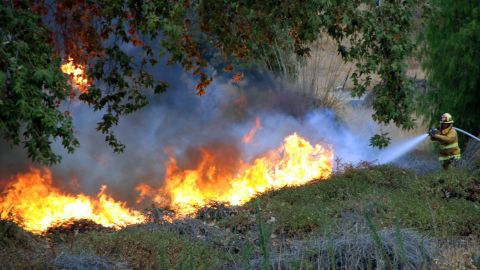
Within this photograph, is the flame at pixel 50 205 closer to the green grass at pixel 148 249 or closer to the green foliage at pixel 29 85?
the green grass at pixel 148 249

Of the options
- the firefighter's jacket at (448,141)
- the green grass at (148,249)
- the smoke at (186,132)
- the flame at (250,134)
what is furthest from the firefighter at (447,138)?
the green grass at (148,249)

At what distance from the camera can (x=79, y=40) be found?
12.8m

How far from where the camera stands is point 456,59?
58.1 ft

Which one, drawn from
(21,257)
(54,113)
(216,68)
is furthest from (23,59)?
(216,68)

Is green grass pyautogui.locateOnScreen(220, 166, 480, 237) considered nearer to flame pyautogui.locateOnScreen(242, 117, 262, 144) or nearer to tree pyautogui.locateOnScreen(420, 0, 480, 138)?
tree pyautogui.locateOnScreen(420, 0, 480, 138)

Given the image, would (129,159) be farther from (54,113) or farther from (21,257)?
(54,113)

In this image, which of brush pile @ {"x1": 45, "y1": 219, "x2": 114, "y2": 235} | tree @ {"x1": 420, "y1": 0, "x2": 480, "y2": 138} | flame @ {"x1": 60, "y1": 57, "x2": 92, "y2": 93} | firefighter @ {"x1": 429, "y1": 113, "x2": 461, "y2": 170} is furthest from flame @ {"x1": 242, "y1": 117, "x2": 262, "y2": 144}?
brush pile @ {"x1": 45, "y1": 219, "x2": 114, "y2": 235}

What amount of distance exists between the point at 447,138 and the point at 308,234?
6.06 metres

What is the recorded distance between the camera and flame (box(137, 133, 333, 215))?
15.6 m

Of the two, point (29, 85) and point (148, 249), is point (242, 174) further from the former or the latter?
point (29, 85)

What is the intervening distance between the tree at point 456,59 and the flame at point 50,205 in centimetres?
896

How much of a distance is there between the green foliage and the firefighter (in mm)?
9428

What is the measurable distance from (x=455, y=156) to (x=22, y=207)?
8742 millimetres

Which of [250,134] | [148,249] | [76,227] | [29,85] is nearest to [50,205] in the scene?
[76,227]
